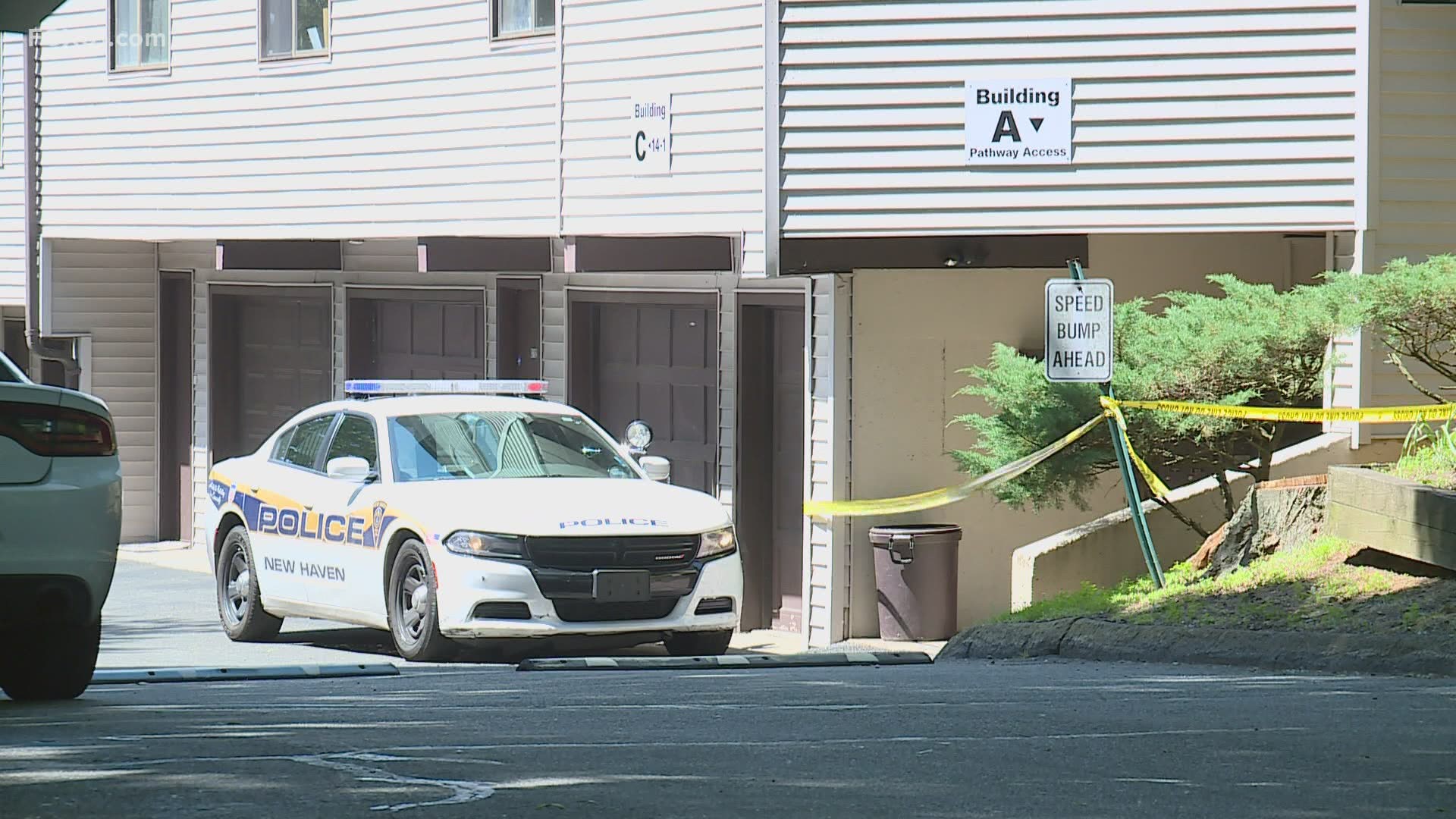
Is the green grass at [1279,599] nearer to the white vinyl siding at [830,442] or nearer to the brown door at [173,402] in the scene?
the white vinyl siding at [830,442]

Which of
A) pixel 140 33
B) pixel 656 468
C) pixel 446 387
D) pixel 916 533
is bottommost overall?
pixel 916 533

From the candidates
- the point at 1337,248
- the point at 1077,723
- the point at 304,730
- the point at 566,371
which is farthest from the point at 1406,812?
the point at 566,371

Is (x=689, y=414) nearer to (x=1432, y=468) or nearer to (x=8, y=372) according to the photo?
(x=1432, y=468)

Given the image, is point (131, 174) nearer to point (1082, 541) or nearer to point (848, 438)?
point (848, 438)

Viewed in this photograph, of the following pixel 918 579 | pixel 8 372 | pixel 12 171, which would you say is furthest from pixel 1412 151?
pixel 12 171

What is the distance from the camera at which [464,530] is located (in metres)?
12.0

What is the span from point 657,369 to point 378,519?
5.26 metres

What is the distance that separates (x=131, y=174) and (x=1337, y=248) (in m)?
11.9

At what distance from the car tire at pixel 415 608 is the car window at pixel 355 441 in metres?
0.99

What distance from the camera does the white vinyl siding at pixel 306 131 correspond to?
17.1 m

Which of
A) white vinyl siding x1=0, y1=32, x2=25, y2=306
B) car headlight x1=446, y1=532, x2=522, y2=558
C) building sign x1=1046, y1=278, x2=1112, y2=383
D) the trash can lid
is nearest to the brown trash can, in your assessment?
the trash can lid

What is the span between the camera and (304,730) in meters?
7.13

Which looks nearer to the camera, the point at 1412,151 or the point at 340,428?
the point at 340,428

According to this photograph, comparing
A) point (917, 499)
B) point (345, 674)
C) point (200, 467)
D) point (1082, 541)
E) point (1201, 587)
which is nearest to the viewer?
point (345, 674)
